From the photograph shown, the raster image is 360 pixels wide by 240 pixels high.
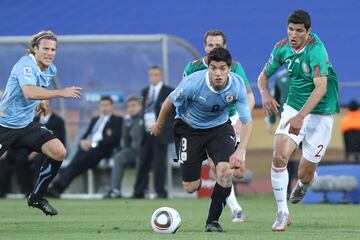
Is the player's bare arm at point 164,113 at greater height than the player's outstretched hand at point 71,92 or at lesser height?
lesser

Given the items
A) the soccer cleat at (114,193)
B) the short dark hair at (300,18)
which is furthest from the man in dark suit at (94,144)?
the short dark hair at (300,18)

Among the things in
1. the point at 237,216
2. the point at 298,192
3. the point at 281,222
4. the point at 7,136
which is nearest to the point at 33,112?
the point at 7,136

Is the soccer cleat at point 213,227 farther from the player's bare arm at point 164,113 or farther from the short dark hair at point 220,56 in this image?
the short dark hair at point 220,56

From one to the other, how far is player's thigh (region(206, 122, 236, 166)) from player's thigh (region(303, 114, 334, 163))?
1211 millimetres

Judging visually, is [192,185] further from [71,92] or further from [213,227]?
[71,92]

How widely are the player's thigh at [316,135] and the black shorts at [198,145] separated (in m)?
Answer: 1.19

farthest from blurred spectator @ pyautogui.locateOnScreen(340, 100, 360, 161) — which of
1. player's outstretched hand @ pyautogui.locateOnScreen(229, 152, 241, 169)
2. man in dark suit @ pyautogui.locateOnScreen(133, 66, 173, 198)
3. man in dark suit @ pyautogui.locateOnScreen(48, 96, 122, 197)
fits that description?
player's outstretched hand @ pyautogui.locateOnScreen(229, 152, 241, 169)

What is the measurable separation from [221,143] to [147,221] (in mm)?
2079

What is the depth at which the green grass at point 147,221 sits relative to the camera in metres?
9.94

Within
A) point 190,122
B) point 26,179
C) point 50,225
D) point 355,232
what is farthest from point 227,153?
point 26,179

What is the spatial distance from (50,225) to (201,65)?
2.47 m

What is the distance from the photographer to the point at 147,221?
12.2 m

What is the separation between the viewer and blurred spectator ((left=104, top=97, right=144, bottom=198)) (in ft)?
61.2

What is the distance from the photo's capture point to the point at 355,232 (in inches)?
408
